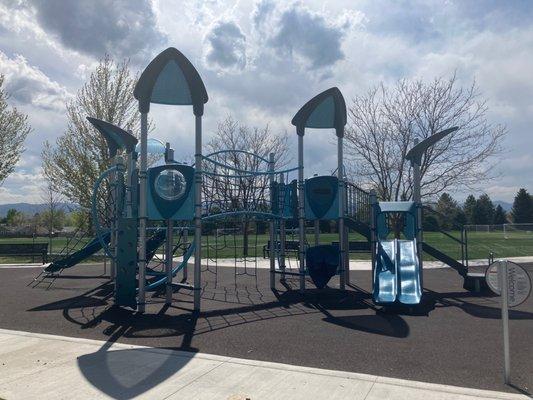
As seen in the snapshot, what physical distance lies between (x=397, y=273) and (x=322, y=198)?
3.06 m

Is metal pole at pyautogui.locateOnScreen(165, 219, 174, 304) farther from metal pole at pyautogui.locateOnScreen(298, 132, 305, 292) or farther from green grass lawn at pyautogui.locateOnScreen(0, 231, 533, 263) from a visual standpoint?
metal pole at pyautogui.locateOnScreen(298, 132, 305, 292)

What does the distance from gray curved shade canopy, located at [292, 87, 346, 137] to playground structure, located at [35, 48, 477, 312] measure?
0.09 feet

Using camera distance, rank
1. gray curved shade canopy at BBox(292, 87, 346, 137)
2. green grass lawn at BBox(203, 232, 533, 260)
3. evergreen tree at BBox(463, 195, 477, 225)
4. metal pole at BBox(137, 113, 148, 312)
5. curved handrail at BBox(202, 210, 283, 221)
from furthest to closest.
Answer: evergreen tree at BBox(463, 195, 477, 225) < green grass lawn at BBox(203, 232, 533, 260) < gray curved shade canopy at BBox(292, 87, 346, 137) < curved handrail at BBox(202, 210, 283, 221) < metal pole at BBox(137, 113, 148, 312)

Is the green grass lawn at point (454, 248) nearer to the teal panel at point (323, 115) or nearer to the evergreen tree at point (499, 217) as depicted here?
the teal panel at point (323, 115)

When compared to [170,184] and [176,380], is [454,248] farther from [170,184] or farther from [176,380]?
[176,380]

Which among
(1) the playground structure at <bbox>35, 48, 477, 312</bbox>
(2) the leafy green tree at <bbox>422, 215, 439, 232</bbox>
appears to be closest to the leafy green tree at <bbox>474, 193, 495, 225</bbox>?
(2) the leafy green tree at <bbox>422, 215, 439, 232</bbox>

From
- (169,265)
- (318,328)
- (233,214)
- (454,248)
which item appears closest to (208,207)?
(233,214)

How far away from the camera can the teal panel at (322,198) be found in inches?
509

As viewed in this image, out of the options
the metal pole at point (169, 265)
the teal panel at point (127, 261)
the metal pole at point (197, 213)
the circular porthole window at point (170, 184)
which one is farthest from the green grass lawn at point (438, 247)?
the teal panel at point (127, 261)

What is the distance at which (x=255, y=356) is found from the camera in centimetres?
637

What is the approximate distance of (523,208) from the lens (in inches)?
3214

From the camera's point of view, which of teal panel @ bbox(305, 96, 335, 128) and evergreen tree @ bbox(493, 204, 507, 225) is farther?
evergreen tree @ bbox(493, 204, 507, 225)

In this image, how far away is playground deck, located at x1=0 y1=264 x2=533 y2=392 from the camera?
599cm

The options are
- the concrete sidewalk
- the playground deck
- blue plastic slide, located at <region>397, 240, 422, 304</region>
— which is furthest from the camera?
blue plastic slide, located at <region>397, 240, 422, 304</region>
